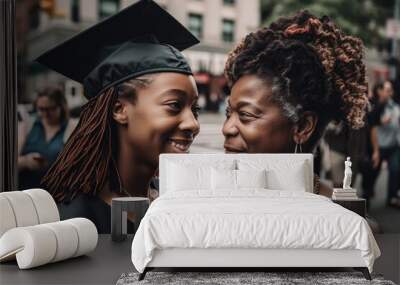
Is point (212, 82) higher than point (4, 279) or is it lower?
higher

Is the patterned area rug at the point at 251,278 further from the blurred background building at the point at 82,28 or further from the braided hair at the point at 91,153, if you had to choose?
the blurred background building at the point at 82,28

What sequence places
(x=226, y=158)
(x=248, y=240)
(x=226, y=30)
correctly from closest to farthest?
(x=248, y=240)
(x=226, y=158)
(x=226, y=30)

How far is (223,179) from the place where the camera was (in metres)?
6.39

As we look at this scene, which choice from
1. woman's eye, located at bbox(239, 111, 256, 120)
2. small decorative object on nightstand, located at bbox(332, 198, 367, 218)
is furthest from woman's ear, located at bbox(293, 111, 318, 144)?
small decorative object on nightstand, located at bbox(332, 198, 367, 218)

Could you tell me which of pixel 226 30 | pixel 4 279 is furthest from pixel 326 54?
pixel 4 279

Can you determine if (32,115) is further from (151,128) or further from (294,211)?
(294,211)

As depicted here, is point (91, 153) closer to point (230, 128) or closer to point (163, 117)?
point (163, 117)

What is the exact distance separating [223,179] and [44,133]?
2.32m

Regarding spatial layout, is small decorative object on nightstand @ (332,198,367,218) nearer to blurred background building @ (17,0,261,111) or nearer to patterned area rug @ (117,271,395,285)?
patterned area rug @ (117,271,395,285)

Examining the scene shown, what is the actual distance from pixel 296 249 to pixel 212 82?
3.00 meters

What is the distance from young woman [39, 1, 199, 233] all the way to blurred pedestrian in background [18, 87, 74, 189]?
0.43 ft

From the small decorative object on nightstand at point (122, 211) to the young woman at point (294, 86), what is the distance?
1272 mm

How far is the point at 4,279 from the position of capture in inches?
199

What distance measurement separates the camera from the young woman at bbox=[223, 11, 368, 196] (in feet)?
23.8
